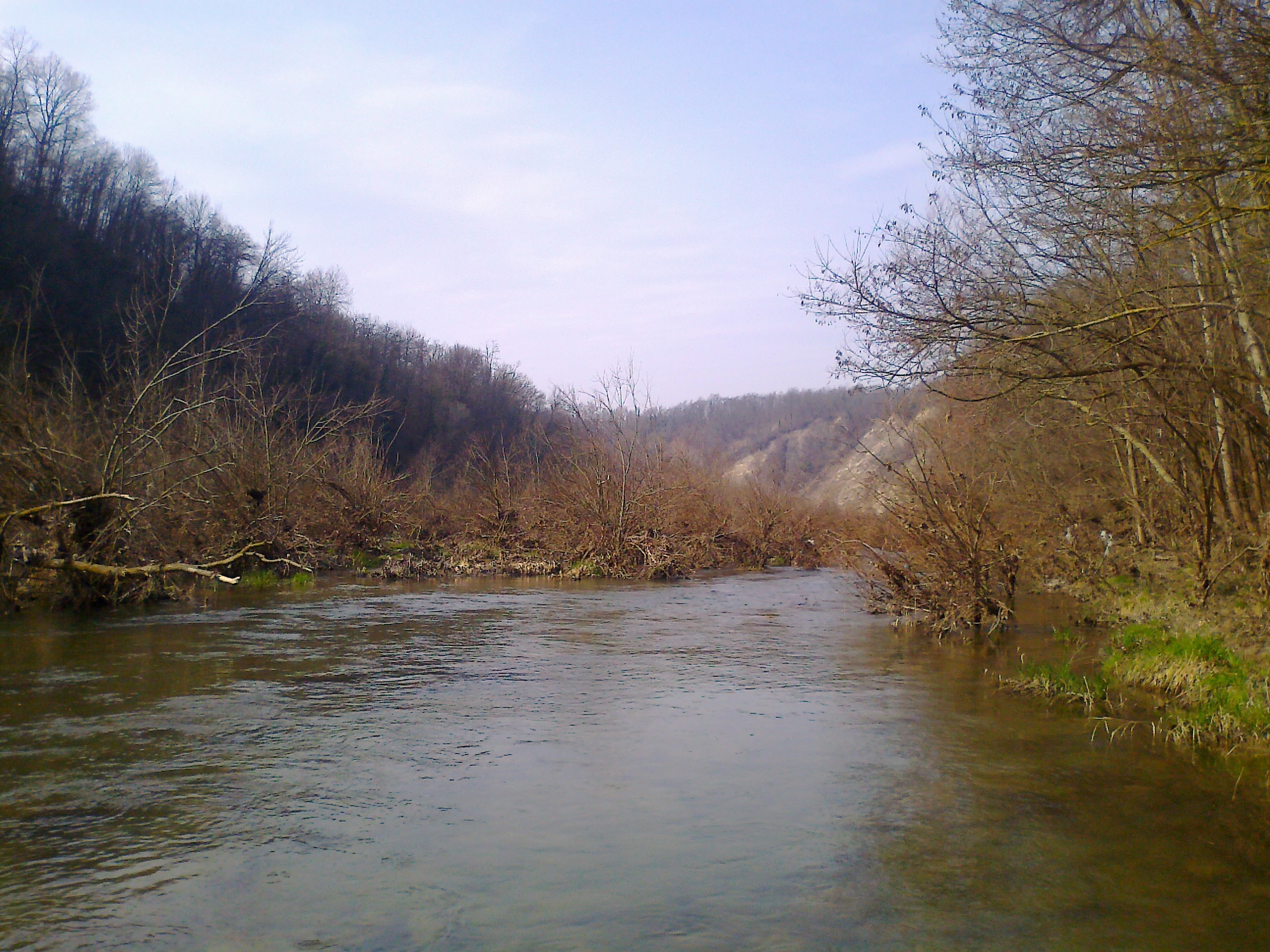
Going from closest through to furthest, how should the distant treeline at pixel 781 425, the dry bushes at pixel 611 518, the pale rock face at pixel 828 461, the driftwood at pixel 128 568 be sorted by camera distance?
1. the driftwood at pixel 128 568
2. the pale rock face at pixel 828 461
3. the dry bushes at pixel 611 518
4. the distant treeline at pixel 781 425

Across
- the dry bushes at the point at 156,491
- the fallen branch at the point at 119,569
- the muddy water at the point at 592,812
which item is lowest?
the muddy water at the point at 592,812

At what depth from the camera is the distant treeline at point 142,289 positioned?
122 feet

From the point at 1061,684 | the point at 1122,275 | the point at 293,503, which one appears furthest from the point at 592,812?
the point at 293,503

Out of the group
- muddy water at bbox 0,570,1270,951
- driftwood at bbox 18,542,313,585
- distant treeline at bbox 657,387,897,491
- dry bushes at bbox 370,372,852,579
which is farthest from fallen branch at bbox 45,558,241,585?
distant treeline at bbox 657,387,897,491

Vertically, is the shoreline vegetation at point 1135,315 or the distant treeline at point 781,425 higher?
the distant treeline at point 781,425

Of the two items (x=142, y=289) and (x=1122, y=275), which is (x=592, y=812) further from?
(x=142, y=289)

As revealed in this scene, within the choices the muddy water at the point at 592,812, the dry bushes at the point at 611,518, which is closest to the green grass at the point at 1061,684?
the muddy water at the point at 592,812

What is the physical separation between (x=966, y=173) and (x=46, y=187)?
47.7 meters

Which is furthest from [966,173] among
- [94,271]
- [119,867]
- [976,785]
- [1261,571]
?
[94,271]

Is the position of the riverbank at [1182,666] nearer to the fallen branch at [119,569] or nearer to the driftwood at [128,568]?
the driftwood at [128,568]

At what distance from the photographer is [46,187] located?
144ft

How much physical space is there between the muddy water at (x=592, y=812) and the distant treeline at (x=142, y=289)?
12.3 meters

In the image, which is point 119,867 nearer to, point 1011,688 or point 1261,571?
point 1011,688

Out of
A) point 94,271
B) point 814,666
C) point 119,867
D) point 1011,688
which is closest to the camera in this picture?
point 119,867
